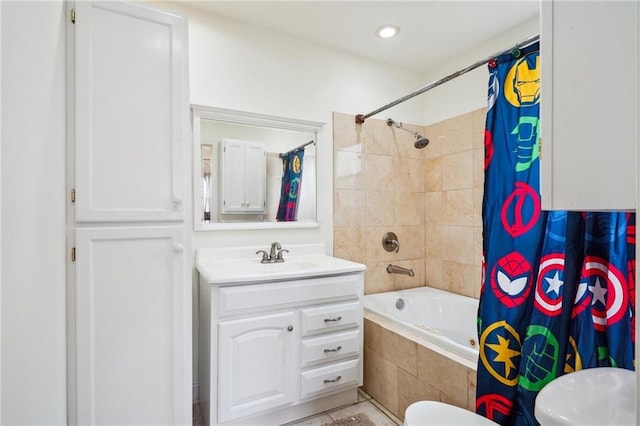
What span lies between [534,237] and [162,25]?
1.82 metres

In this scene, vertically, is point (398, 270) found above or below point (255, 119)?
below

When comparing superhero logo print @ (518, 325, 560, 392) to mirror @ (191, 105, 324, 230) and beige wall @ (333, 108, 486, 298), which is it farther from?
mirror @ (191, 105, 324, 230)

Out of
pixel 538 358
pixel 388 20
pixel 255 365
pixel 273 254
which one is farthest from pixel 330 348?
pixel 388 20

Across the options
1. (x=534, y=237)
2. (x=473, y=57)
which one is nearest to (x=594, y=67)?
(x=534, y=237)

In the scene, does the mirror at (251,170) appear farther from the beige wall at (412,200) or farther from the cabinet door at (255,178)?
the beige wall at (412,200)

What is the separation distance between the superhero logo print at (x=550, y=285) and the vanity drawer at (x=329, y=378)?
3.76 feet

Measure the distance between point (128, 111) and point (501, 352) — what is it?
1.88 metres

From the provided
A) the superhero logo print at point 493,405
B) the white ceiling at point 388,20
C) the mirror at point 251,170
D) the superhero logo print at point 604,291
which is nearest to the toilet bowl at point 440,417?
the superhero logo print at point 493,405

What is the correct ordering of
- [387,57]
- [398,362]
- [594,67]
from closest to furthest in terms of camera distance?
1. [594,67]
2. [398,362]
3. [387,57]

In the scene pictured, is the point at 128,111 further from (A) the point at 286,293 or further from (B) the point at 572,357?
(B) the point at 572,357

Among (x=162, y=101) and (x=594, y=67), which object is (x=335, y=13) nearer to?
(x=162, y=101)

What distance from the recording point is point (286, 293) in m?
1.74

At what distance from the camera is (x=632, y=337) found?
967 millimetres

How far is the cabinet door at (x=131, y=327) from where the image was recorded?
1.26m
